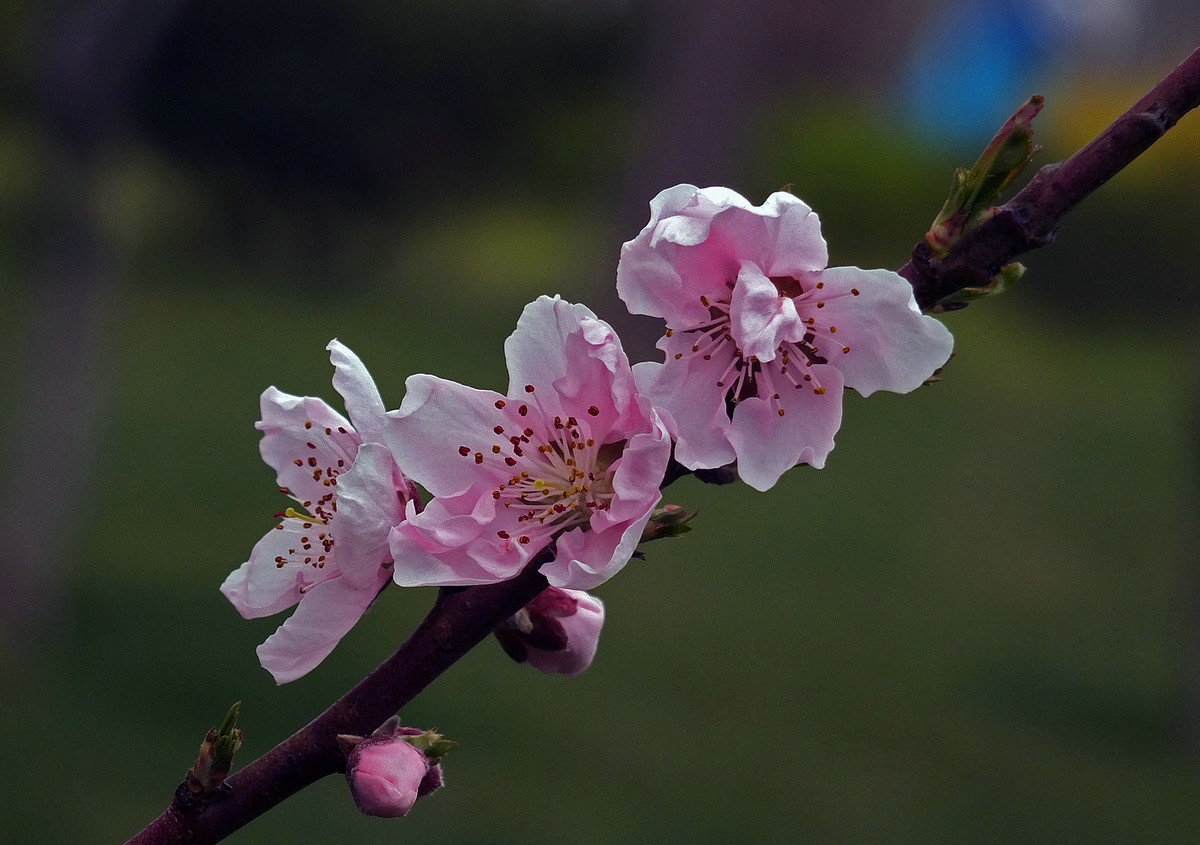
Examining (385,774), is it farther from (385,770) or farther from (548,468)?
(548,468)

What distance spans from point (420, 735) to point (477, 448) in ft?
0.57

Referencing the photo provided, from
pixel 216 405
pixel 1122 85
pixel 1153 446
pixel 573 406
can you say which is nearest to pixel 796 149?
pixel 1122 85

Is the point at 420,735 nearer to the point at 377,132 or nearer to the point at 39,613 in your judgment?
the point at 39,613

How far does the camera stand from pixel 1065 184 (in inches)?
25.9

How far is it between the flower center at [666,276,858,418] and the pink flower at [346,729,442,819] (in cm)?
27

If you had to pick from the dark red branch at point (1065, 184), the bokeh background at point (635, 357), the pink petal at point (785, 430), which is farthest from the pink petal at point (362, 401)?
the bokeh background at point (635, 357)

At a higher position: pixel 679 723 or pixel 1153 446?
pixel 1153 446

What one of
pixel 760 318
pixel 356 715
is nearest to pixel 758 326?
pixel 760 318

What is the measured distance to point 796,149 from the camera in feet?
33.8

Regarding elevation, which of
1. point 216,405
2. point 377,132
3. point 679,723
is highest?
point 377,132

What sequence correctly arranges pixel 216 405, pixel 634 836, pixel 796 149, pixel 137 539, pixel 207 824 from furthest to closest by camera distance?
pixel 796 149 → pixel 216 405 → pixel 137 539 → pixel 634 836 → pixel 207 824

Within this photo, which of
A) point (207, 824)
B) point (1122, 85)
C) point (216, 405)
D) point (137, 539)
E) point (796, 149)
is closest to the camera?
point (207, 824)

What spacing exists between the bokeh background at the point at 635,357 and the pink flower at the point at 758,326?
3.32m

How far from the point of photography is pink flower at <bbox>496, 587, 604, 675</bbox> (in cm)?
84
